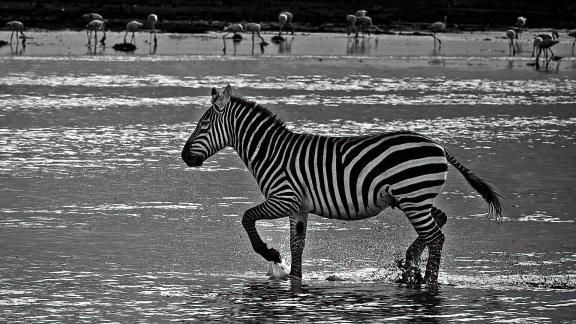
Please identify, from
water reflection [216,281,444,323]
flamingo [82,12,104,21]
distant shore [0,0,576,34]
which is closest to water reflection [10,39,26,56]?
flamingo [82,12,104,21]

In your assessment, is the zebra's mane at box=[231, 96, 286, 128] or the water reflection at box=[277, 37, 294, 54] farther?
the water reflection at box=[277, 37, 294, 54]

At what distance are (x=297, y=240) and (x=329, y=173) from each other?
22.0 inches

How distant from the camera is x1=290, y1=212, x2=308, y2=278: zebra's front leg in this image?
10086 millimetres

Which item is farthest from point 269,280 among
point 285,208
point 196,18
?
point 196,18

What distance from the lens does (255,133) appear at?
1043 cm

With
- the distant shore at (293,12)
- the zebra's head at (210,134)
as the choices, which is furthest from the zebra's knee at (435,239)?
the distant shore at (293,12)

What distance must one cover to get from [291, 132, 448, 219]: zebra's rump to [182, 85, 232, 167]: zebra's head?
68cm

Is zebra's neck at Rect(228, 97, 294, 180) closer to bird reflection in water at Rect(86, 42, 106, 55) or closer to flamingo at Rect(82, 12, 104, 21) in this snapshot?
bird reflection in water at Rect(86, 42, 106, 55)

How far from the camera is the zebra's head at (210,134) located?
415 inches

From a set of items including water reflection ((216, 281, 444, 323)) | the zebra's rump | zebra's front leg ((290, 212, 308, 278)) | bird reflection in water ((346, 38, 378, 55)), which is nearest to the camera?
water reflection ((216, 281, 444, 323))

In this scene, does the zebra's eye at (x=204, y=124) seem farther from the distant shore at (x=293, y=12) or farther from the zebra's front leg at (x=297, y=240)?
the distant shore at (x=293, y=12)

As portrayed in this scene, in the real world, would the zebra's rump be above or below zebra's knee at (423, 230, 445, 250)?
above

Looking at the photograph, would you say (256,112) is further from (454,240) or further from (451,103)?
(451,103)

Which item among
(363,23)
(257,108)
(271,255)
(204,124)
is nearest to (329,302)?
(271,255)
